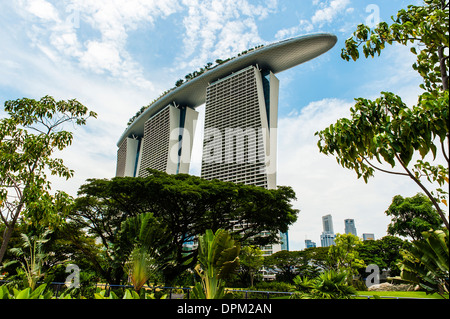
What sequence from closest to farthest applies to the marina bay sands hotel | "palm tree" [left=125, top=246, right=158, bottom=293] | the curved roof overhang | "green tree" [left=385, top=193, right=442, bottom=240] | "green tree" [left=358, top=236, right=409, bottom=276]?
"palm tree" [left=125, top=246, right=158, bottom=293], "green tree" [left=385, top=193, right=442, bottom=240], "green tree" [left=358, top=236, right=409, bottom=276], the marina bay sands hotel, the curved roof overhang

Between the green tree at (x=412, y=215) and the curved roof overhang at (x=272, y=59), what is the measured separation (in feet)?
110

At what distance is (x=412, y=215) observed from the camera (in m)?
34.5

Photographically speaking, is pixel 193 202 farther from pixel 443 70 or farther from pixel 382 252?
pixel 382 252

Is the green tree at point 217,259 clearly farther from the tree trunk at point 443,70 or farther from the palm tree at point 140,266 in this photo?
the tree trunk at point 443,70

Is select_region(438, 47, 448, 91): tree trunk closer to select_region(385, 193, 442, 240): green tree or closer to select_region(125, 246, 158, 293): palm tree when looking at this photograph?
select_region(125, 246, 158, 293): palm tree

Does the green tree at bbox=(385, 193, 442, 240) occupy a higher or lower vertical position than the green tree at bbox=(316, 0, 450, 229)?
higher

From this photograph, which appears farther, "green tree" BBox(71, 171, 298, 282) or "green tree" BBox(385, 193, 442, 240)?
"green tree" BBox(385, 193, 442, 240)

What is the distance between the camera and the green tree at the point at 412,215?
1297 inches

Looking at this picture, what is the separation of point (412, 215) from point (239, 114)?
35.2 meters

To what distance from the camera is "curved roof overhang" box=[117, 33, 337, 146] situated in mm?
53656

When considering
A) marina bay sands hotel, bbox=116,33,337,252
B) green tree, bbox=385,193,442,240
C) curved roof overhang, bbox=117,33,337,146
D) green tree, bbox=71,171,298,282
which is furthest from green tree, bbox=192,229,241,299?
curved roof overhang, bbox=117,33,337,146

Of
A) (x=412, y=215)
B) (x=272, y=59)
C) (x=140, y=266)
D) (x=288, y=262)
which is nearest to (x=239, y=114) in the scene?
(x=272, y=59)

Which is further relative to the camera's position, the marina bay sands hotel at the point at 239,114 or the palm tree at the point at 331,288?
the marina bay sands hotel at the point at 239,114

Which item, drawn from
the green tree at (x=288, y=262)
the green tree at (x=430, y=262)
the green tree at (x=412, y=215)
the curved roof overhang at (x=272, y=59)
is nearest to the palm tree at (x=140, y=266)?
the green tree at (x=430, y=262)
